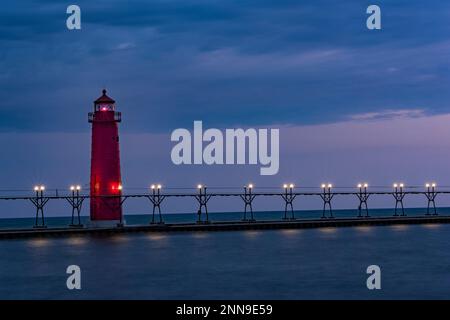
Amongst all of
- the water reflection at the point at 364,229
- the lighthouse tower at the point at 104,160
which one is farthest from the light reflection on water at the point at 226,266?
the water reflection at the point at 364,229

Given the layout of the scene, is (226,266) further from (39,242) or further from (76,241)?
(39,242)

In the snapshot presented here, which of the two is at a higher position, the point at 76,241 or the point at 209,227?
the point at 209,227

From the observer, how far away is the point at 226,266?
48.6m

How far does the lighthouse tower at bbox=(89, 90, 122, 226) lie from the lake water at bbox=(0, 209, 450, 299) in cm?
251

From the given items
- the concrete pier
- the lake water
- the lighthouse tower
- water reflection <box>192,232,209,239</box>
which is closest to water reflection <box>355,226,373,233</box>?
the concrete pier

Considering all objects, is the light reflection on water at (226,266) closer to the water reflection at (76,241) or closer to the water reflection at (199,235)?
the water reflection at (76,241)

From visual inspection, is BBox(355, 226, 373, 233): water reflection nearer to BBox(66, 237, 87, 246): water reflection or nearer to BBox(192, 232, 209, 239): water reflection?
BBox(192, 232, 209, 239): water reflection

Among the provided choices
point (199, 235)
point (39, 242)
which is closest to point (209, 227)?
point (199, 235)

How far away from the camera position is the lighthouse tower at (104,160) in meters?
60.2

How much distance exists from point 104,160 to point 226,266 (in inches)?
616

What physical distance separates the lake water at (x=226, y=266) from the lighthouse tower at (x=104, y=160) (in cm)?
251

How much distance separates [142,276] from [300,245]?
21079 mm

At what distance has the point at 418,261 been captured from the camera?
2014 inches
